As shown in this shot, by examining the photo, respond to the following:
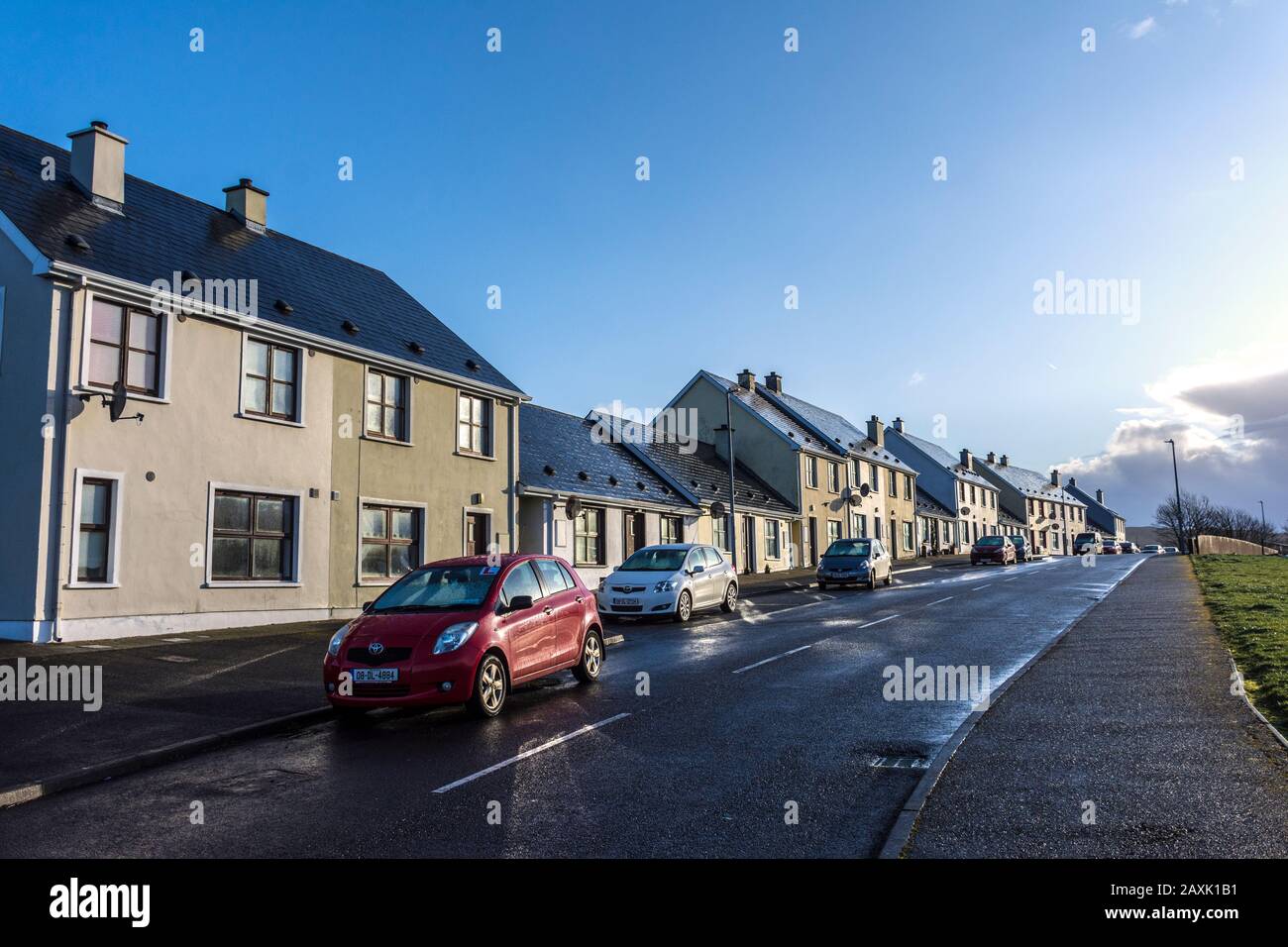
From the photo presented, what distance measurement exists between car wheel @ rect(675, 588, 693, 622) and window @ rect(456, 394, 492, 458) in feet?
23.2

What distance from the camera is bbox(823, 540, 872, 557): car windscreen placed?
30906 mm

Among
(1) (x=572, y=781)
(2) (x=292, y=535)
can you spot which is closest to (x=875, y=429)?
(2) (x=292, y=535)

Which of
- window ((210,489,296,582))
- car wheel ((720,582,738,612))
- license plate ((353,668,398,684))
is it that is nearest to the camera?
license plate ((353,668,398,684))

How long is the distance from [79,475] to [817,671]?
12036 millimetres

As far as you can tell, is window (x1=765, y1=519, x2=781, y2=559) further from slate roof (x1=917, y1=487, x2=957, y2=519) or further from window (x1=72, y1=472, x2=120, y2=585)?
window (x1=72, y1=472, x2=120, y2=585)

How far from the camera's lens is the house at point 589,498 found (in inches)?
1099

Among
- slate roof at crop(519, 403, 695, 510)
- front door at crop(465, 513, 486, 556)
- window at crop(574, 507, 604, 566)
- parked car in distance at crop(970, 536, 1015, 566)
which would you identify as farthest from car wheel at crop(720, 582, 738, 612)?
parked car in distance at crop(970, 536, 1015, 566)

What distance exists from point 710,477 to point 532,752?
35003mm

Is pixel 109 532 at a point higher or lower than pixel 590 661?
higher

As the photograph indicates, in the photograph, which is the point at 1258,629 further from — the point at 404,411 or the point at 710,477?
the point at 710,477

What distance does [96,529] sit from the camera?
1581cm

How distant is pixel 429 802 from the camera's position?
6.49 metres

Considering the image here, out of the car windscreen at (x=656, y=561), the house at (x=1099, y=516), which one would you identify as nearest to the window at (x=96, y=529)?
the car windscreen at (x=656, y=561)
